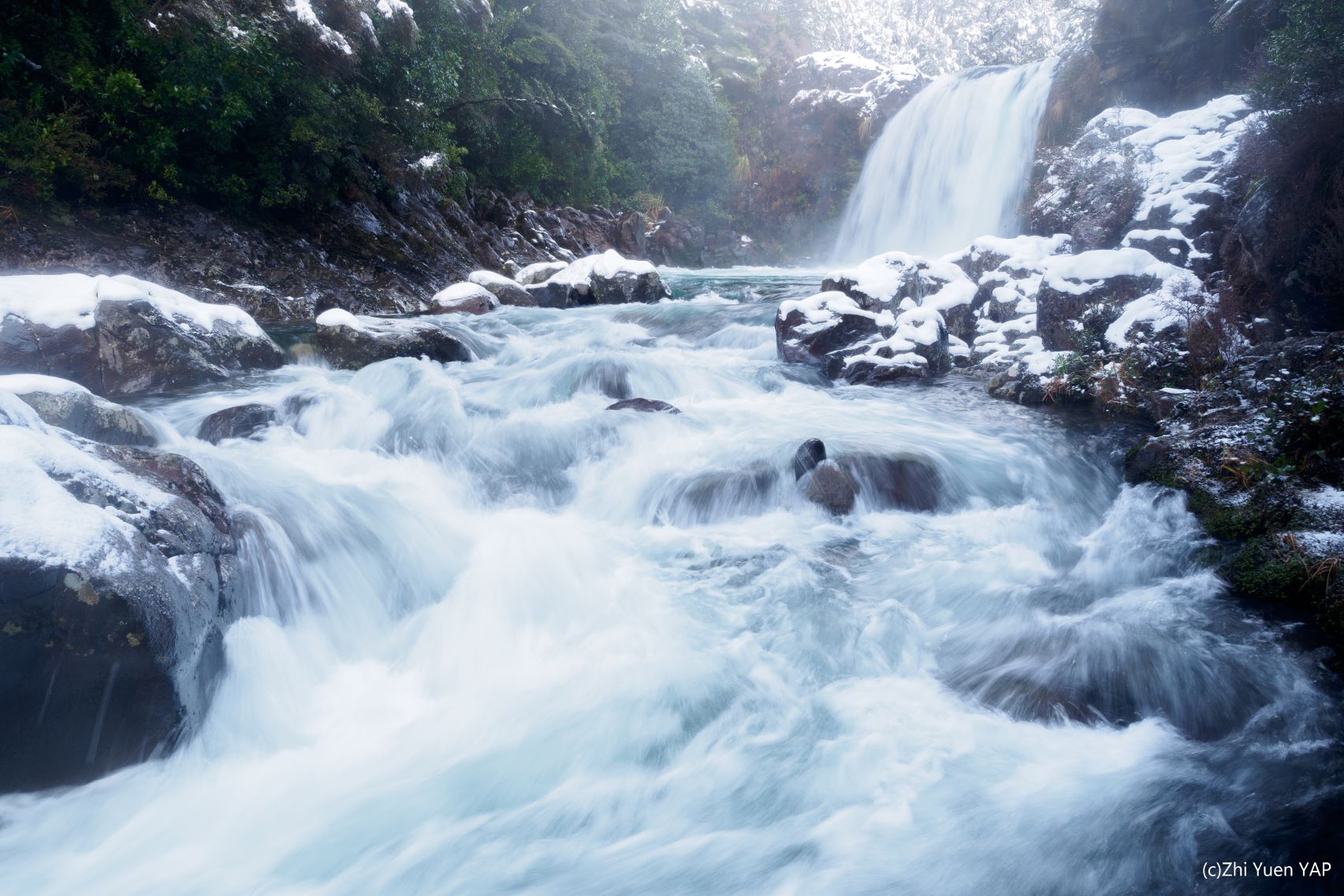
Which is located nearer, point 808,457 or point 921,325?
point 808,457

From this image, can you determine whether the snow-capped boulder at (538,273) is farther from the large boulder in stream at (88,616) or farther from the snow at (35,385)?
the large boulder in stream at (88,616)

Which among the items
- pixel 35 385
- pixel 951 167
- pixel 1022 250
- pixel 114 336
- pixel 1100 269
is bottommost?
pixel 114 336

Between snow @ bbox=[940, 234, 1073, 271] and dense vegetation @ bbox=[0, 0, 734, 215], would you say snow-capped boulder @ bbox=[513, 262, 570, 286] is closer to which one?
dense vegetation @ bbox=[0, 0, 734, 215]

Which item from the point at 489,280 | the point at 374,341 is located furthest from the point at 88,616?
the point at 489,280

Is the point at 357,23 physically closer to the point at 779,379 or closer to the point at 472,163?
the point at 472,163

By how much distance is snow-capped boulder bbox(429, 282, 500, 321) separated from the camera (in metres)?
12.3

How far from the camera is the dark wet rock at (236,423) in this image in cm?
616

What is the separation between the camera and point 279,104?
12.1m

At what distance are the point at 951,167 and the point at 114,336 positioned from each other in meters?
20.3

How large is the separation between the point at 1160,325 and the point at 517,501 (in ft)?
21.3

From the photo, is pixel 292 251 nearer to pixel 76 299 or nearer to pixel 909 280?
pixel 76 299

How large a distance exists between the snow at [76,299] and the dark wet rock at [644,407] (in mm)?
4741

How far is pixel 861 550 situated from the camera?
511cm

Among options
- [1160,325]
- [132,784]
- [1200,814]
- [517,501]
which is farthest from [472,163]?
[1200,814]
